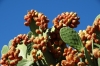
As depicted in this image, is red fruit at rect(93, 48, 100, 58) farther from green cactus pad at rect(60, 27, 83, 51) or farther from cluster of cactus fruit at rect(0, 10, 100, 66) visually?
green cactus pad at rect(60, 27, 83, 51)

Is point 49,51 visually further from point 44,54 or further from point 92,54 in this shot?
point 92,54

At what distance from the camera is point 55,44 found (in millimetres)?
2852

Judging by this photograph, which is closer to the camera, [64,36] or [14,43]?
[64,36]

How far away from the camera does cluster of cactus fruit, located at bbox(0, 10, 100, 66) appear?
2.47 metres

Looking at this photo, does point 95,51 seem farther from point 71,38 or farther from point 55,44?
point 55,44

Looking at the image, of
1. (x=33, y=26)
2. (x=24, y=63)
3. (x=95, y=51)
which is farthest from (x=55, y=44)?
Answer: (x=95, y=51)

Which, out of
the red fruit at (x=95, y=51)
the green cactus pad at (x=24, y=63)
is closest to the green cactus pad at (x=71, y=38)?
the red fruit at (x=95, y=51)

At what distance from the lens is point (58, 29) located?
2.85m

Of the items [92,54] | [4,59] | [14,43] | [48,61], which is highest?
[14,43]

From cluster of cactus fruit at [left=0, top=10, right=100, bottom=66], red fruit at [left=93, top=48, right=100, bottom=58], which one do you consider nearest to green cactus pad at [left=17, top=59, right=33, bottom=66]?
cluster of cactus fruit at [left=0, top=10, right=100, bottom=66]

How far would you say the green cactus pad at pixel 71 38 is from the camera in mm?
2557

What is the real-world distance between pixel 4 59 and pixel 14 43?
31 centimetres

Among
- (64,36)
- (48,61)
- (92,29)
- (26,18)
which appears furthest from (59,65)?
(26,18)

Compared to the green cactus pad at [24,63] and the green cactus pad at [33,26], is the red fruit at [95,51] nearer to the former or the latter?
the green cactus pad at [24,63]
